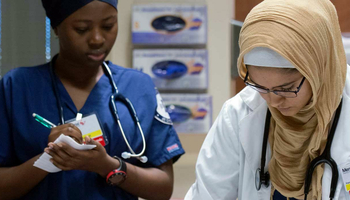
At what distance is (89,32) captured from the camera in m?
1.51

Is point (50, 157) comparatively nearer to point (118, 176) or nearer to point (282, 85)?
point (118, 176)

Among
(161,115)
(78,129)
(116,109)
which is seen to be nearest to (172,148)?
(161,115)

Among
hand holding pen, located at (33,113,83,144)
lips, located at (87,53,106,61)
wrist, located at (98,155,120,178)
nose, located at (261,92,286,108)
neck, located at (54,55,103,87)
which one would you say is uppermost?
nose, located at (261,92,286,108)

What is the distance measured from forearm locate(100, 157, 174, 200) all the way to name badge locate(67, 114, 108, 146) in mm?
88

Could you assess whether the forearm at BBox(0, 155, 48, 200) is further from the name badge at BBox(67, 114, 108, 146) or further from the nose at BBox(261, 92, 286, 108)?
the nose at BBox(261, 92, 286, 108)

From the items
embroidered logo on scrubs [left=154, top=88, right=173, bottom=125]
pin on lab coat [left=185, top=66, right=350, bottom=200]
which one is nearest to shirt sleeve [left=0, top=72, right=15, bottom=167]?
embroidered logo on scrubs [left=154, top=88, right=173, bottom=125]

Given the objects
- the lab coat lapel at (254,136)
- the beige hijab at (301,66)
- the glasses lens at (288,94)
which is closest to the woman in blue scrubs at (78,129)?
the lab coat lapel at (254,136)

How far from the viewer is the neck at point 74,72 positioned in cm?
160

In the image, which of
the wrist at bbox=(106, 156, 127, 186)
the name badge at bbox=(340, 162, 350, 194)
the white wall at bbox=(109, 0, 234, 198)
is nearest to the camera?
the name badge at bbox=(340, 162, 350, 194)

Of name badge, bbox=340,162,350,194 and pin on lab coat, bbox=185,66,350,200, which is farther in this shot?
pin on lab coat, bbox=185,66,350,200

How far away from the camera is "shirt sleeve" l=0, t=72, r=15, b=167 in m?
1.48

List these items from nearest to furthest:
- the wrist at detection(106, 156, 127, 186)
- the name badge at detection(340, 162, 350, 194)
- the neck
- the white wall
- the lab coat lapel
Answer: the name badge at detection(340, 162, 350, 194), the lab coat lapel, the wrist at detection(106, 156, 127, 186), the neck, the white wall

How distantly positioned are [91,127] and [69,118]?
0.30 ft

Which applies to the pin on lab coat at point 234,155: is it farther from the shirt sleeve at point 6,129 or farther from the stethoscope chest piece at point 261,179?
the shirt sleeve at point 6,129
